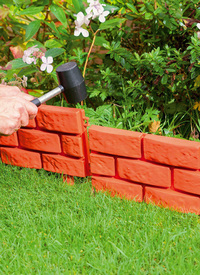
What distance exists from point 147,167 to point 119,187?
222mm

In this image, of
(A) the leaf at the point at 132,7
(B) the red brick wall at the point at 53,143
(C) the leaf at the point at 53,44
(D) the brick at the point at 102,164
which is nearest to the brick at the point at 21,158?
(B) the red brick wall at the point at 53,143

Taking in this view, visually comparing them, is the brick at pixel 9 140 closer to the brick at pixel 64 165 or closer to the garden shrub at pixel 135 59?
the brick at pixel 64 165

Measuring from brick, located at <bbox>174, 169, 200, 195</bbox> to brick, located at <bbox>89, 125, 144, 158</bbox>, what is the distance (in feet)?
0.70

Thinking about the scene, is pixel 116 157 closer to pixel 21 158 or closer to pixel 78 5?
pixel 21 158

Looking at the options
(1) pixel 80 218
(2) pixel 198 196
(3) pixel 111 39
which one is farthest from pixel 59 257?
(3) pixel 111 39

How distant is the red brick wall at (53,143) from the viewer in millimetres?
2123

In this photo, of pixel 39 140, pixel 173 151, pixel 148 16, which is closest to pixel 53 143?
pixel 39 140

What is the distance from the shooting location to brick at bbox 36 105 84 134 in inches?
82.4

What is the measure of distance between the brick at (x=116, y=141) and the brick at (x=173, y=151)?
0.05 metres

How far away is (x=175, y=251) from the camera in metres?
1.68

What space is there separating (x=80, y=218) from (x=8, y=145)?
772 mm

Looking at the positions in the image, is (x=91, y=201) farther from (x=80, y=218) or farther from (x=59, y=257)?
(x=59, y=257)

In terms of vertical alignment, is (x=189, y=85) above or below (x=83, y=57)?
below

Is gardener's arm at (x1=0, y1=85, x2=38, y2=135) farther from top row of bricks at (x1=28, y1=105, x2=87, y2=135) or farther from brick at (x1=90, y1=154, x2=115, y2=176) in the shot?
brick at (x1=90, y1=154, x2=115, y2=176)
